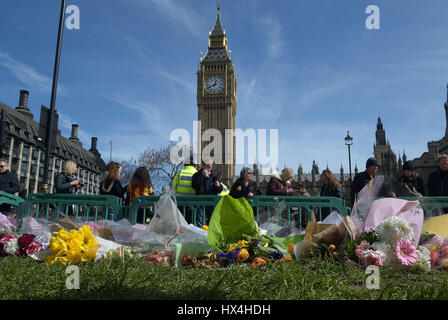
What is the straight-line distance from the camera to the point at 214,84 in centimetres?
8231

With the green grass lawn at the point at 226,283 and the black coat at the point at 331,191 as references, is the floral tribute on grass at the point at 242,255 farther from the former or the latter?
the black coat at the point at 331,191

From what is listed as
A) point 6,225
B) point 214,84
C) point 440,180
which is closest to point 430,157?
point 214,84

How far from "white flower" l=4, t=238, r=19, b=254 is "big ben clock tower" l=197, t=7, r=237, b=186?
76.2 m

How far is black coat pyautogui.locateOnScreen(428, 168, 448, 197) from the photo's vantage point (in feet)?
23.0

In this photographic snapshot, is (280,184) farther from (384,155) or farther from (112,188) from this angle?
(384,155)

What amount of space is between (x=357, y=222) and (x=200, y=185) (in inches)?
156

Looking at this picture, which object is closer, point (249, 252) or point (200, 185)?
point (249, 252)

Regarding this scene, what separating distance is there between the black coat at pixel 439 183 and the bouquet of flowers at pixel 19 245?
721 centimetres

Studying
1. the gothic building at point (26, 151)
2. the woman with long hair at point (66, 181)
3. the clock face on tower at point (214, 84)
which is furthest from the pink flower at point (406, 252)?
the clock face on tower at point (214, 84)

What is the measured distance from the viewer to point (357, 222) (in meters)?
3.15

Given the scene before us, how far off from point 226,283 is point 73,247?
170 centimetres

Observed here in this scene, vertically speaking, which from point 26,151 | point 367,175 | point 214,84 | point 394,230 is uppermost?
point 214,84

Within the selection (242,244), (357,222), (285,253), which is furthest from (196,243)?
(357,222)
